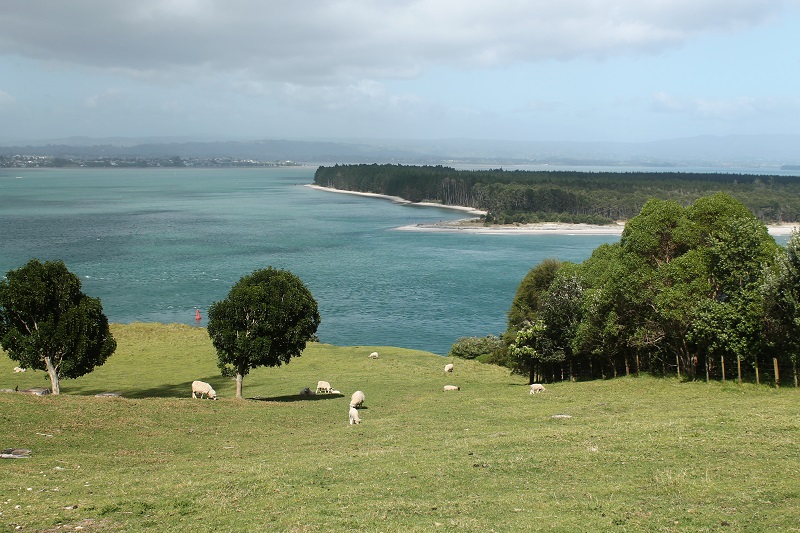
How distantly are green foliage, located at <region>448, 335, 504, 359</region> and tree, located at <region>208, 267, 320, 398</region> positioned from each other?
21.1m

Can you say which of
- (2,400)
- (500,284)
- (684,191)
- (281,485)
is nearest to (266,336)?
(2,400)

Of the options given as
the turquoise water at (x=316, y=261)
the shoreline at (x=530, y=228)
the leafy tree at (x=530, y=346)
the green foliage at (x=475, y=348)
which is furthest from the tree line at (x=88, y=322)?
the shoreline at (x=530, y=228)

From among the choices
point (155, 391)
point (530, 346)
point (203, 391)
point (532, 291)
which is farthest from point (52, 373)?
point (532, 291)

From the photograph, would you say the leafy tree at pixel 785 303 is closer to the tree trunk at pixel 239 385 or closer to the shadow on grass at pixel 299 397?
the shadow on grass at pixel 299 397

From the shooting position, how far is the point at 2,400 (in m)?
22.7

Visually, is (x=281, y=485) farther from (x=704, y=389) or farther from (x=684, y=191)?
(x=684, y=191)

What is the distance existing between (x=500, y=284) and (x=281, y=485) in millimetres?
73283

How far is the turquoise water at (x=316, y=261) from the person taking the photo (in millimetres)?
69188

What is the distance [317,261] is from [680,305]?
7691cm

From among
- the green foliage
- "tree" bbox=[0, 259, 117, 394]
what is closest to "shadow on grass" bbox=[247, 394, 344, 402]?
"tree" bbox=[0, 259, 117, 394]

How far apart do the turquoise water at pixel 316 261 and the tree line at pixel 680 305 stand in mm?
20509

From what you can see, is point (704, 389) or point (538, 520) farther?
point (704, 389)

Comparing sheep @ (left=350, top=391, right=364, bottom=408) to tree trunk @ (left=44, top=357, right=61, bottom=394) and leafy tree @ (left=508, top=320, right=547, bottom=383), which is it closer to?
leafy tree @ (left=508, top=320, right=547, bottom=383)

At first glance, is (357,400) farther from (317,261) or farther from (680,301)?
(317,261)
